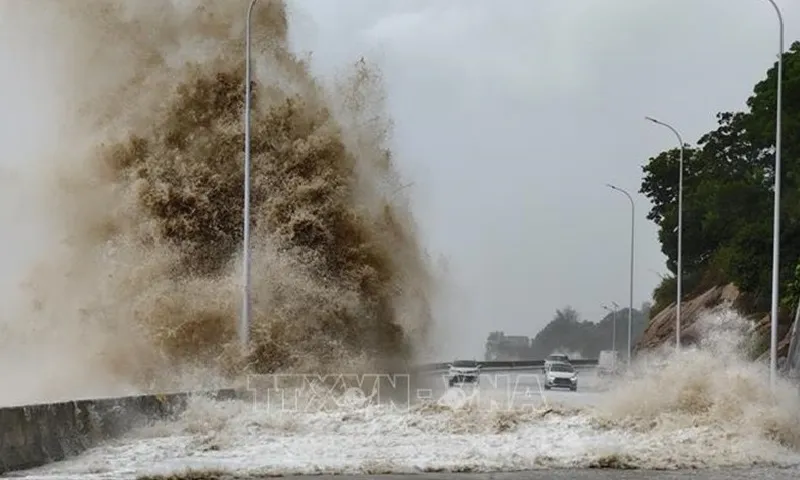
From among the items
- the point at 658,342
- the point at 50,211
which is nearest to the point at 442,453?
the point at 50,211

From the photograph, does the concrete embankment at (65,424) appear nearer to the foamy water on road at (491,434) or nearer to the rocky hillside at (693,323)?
the foamy water on road at (491,434)

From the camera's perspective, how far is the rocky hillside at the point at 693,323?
47.5 meters

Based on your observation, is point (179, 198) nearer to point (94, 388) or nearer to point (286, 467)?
point (94, 388)

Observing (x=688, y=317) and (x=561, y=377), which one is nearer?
(x=561, y=377)

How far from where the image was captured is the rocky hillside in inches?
1870

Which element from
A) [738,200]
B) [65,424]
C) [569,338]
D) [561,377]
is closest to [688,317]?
[738,200]

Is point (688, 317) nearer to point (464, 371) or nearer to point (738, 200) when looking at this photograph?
point (738, 200)

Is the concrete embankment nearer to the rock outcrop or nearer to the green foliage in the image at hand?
the rock outcrop

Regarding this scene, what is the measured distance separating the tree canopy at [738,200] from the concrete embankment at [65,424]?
28.5m

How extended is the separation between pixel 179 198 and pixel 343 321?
499 centimetres

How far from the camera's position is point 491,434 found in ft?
63.0

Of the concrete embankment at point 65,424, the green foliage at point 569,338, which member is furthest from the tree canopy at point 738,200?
the green foliage at point 569,338

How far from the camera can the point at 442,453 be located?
16828 mm

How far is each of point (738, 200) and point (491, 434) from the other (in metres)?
41.9
